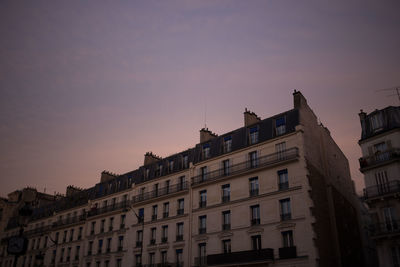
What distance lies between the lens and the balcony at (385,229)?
2759 cm

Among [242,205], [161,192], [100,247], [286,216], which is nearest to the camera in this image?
[286,216]

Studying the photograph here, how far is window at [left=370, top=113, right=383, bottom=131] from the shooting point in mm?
31812

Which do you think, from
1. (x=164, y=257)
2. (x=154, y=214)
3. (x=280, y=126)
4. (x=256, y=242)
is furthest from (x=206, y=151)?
(x=256, y=242)

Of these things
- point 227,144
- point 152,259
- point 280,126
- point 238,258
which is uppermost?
point 280,126

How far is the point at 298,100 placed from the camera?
35.7 meters

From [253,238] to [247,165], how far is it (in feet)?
21.8

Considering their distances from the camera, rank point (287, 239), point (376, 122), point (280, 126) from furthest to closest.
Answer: point (280, 126)
point (376, 122)
point (287, 239)

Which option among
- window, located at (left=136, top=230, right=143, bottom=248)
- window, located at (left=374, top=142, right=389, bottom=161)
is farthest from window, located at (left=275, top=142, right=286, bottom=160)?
window, located at (left=136, top=230, right=143, bottom=248)

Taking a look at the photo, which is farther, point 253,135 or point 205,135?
point 205,135

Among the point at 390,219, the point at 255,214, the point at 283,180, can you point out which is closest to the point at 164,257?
the point at 255,214

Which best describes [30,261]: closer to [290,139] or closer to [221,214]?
[221,214]

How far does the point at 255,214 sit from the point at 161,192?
13.3 metres

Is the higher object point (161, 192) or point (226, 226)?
point (161, 192)

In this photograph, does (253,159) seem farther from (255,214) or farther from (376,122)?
(376,122)
